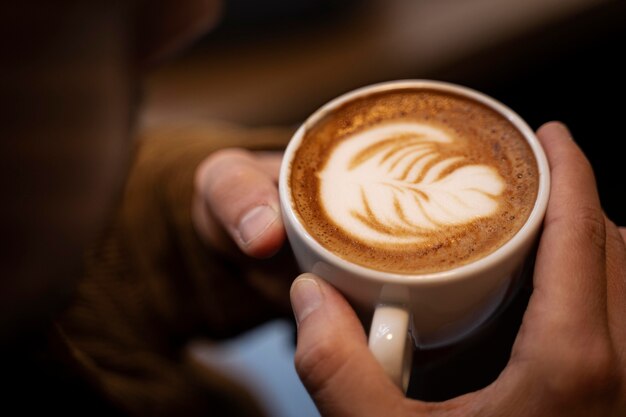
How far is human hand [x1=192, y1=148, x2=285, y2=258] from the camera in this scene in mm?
706

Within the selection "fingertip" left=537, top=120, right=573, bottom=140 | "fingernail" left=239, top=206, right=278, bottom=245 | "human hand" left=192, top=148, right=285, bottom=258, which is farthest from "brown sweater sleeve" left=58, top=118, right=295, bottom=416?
"fingertip" left=537, top=120, right=573, bottom=140

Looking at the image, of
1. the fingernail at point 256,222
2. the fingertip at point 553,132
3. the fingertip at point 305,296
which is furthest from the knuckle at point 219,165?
the fingertip at point 553,132

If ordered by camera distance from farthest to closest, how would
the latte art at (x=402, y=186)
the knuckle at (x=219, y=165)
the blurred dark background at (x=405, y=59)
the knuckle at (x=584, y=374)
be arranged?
the blurred dark background at (x=405, y=59) < the knuckle at (x=219, y=165) < the latte art at (x=402, y=186) < the knuckle at (x=584, y=374)

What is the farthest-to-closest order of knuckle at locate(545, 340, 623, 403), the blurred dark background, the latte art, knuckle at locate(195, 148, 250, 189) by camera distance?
1. the blurred dark background
2. knuckle at locate(195, 148, 250, 189)
3. the latte art
4. knuckle at locate(545, 340, 623, 403)

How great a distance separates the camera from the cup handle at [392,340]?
0.54 metres

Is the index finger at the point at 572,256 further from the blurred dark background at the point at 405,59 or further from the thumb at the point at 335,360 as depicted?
the blurred dark background at the point at 405,59

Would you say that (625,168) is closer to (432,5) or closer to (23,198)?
(432,5)

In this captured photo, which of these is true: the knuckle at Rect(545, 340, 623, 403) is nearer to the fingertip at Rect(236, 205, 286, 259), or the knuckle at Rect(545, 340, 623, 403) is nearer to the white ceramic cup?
the white ceramic cup

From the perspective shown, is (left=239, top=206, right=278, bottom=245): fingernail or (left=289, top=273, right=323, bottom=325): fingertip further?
(left=239, top=206, right=278, bottom=245): fingernail

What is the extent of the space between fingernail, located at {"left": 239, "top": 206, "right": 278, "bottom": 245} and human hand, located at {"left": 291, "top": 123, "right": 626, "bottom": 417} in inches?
4.2

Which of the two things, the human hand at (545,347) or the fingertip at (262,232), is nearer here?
the human hand at (545,347)

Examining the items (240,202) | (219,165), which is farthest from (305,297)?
(219,165)

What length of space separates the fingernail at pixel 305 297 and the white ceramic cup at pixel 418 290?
0.6 inches

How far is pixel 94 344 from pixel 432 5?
1.44m
